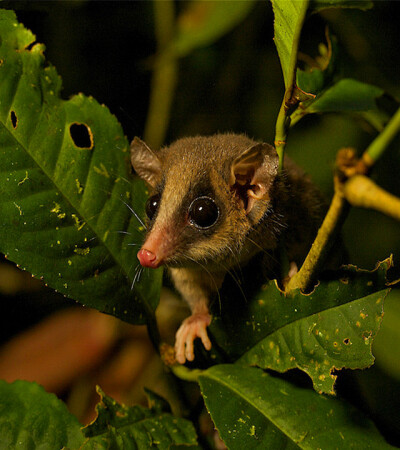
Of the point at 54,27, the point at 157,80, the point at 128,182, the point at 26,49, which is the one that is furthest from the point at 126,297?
the point at 54,27

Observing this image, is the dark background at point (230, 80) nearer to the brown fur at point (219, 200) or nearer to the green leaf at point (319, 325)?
the brown fur at point (219, 200)

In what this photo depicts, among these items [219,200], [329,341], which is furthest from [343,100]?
[329,341]

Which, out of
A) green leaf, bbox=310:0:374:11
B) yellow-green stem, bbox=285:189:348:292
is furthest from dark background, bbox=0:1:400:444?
yellow-green stem, bbox=285:189:348:292

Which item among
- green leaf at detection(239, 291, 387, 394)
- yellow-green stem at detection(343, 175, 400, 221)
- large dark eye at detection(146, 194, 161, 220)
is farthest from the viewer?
large dark eye at detection(146, 194, 161, 220)

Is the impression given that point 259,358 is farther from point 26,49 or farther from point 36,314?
point 36,314

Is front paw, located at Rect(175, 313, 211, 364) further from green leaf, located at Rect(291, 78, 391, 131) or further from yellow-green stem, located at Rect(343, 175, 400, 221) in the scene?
yellow-green stem, located at Rect(343, 175, 400, 221)

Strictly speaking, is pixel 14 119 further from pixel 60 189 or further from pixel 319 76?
pixel 319 76

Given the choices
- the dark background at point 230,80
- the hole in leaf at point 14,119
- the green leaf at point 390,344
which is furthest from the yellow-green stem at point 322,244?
the dark background at point 230,80
